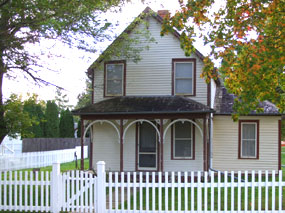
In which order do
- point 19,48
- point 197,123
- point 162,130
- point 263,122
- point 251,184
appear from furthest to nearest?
point 263,122 < point 197,123 < point 162,130 < point 19,48 < point 251,184

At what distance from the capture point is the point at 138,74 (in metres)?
17.0

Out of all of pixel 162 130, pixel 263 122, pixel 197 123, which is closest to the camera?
pixel 162 130

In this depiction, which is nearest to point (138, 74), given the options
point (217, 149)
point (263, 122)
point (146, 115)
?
point (146, 115)

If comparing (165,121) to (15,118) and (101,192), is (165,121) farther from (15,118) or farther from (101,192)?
(101,192)

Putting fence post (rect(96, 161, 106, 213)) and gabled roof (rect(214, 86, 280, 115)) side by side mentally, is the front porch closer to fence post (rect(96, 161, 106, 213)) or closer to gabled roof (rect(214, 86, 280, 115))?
gabled roof (rect(214, 86, 280, 115))

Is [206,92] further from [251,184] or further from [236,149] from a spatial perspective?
[251,184]

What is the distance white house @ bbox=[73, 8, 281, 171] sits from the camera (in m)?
15.8

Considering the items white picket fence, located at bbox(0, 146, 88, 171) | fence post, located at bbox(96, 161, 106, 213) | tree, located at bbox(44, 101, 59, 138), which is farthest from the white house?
tree, located at bbox(44, 101, 59, 138)

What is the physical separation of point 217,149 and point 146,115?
4.63 meters

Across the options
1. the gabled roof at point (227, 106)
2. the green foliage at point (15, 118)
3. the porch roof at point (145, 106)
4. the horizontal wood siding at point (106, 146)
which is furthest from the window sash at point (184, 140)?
the green foliage at point (15, 118)

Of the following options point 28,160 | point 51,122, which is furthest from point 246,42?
point 51,122

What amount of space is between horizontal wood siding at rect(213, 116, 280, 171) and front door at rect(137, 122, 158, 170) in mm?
3290

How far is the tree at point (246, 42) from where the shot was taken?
8.88m

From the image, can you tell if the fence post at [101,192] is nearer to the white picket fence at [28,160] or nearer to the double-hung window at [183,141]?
the double-hung window at [183,141]
